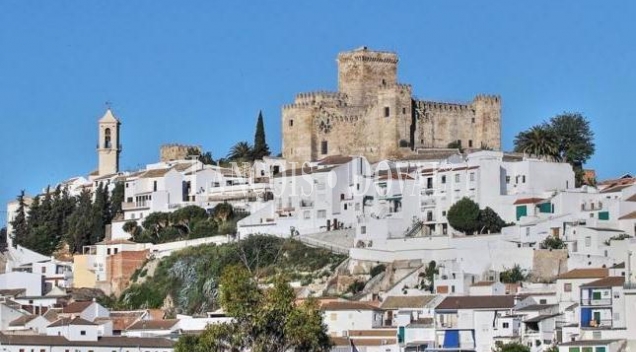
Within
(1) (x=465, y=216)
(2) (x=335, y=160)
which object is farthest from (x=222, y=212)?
(1) (x=465, y=216)

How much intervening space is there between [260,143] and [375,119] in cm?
1028

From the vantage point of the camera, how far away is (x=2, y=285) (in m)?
81.2

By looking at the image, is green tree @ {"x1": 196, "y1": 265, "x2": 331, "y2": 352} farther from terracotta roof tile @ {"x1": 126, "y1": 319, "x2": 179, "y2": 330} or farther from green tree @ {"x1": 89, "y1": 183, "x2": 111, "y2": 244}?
green tree @ {"x1": 89, "y1": 183, "x2": 111, "y2": 244}

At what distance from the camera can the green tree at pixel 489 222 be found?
232 ft

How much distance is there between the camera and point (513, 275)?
218 ft

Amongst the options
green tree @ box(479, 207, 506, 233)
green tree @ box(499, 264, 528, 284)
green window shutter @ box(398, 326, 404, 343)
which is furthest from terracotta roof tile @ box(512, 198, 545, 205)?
green window shutter @ box(398, 326, 404, 343)

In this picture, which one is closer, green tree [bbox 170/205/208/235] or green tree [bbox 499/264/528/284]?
green tree [bbox 499/264/528/284]

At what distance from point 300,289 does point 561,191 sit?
11096 mm

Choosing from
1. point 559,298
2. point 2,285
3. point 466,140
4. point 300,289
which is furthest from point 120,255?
point 559,298

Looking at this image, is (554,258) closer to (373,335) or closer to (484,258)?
(484,258)

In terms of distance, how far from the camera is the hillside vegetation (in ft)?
241

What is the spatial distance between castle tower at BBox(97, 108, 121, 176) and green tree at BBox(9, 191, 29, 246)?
4514 mm

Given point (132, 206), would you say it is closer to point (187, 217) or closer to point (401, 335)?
point (187, 217)

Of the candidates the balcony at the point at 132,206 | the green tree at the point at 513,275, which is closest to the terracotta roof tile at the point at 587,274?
the green tree at the point at 513,275
